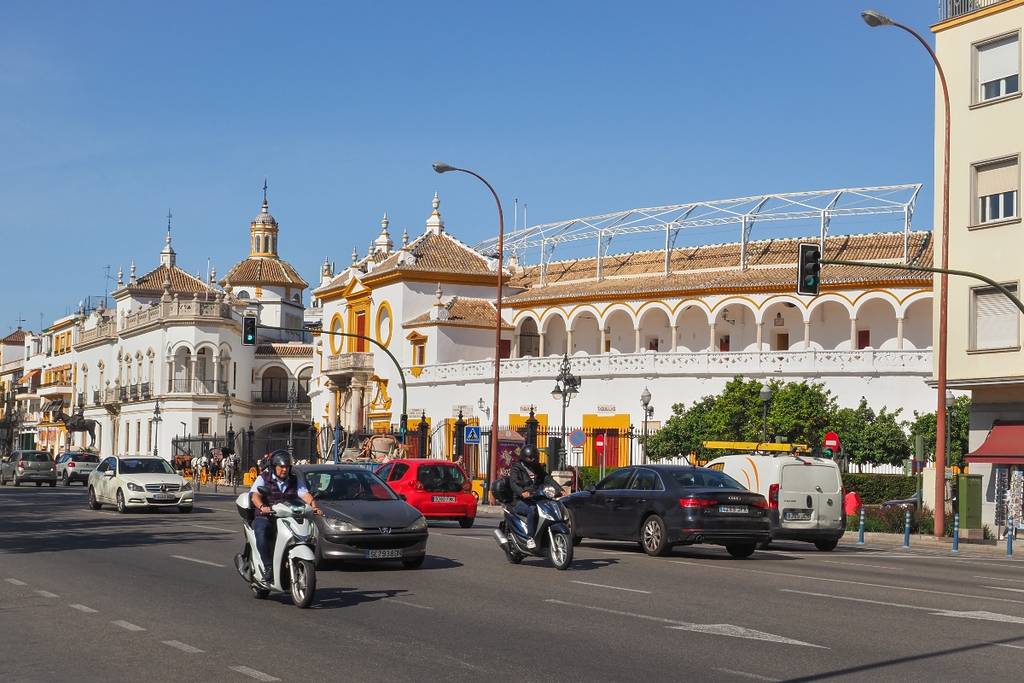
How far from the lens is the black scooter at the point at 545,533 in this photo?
18844mm

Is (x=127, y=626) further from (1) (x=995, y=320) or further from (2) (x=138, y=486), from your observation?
(1) (x=995, y=320)

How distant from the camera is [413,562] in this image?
18562mm

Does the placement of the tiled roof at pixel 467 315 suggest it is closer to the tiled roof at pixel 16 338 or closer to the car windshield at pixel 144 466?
the car windshield at pixel 144 466

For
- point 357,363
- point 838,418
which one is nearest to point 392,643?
point 838,418

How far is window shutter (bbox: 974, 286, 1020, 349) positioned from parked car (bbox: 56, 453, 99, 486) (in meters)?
40.1

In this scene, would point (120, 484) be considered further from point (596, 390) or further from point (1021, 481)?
point (596, 390)

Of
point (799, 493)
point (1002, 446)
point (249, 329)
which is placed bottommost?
point (799, 493)

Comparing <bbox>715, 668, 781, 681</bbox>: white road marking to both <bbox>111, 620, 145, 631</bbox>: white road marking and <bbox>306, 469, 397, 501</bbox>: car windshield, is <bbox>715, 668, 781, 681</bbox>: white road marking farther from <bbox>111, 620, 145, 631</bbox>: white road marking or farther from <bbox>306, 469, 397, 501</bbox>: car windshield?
<bbox>306, 469, 397, 501</bbox>: car windshield

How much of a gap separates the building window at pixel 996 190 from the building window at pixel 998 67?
1768mm

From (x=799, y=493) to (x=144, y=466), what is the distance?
17259 millimetres

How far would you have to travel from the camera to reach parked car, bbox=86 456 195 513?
3306 centimetres

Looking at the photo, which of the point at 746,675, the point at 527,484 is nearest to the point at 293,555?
the point at 746,675

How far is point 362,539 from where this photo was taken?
698 inches

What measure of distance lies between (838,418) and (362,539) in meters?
39.0
